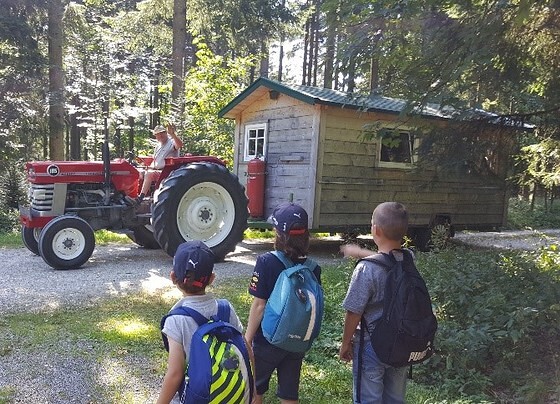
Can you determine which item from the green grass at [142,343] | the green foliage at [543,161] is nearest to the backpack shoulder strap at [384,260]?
the green grass at [142,343]

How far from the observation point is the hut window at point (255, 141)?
10.3 metres

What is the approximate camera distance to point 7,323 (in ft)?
15.1

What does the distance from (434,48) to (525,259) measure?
263 centimetres

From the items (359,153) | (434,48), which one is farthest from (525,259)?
(359,153)

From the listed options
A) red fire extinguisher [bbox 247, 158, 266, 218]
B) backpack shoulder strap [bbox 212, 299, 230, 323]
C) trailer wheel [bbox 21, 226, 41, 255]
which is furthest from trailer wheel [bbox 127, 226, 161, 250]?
backpack shoulder strap [bbox 212, 299, 230, 323]

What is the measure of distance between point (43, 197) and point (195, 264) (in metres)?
5.81

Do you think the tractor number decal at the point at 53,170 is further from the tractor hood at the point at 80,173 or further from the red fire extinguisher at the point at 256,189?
the red fire extinguisher at the point at 256,189

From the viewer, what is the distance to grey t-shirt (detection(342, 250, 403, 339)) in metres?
2.48

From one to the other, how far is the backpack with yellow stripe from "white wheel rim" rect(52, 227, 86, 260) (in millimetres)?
5232

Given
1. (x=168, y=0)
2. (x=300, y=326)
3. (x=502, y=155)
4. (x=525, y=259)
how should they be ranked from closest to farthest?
(x=300, y=326) < (x=525, y=259) < (x=502, y=155) < (x=168, y=0)

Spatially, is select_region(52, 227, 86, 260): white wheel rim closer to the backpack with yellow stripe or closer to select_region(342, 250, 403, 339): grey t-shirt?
the backpack with yellow stripe

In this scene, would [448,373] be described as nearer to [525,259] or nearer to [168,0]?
[525,259]

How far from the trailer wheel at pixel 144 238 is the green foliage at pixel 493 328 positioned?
16.5ft

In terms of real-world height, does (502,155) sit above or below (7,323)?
above
